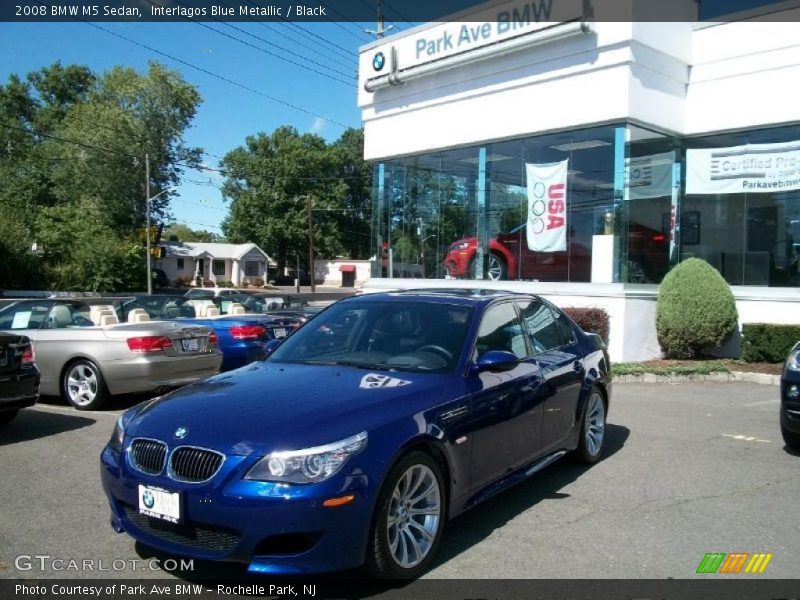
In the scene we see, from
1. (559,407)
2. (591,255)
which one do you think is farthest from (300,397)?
(591,255)

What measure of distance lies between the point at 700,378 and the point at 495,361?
8.93m

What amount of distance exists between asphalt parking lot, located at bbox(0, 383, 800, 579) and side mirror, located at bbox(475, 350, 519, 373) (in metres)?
1.09

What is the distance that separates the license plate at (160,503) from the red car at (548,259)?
40.2 ft

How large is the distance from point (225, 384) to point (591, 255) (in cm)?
1155

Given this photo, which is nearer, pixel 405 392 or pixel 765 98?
pixel 405 392

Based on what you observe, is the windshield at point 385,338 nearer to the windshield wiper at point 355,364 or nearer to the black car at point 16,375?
the windshield wiper at point 355,364

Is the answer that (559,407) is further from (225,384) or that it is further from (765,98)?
(765,98)

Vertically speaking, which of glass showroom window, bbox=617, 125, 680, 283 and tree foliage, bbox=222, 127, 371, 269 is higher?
tree foliage, bbox=222, 127, 371, 269

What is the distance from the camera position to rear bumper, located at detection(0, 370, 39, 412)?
22.9 feet

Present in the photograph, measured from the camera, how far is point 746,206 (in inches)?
600

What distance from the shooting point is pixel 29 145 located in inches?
2325

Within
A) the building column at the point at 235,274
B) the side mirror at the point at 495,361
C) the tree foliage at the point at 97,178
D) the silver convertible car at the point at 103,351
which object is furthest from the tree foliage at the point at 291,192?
the side mirror at the point at 495,361

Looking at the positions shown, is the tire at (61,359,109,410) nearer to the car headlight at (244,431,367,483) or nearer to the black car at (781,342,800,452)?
the car headlight at (244,431,367,483)

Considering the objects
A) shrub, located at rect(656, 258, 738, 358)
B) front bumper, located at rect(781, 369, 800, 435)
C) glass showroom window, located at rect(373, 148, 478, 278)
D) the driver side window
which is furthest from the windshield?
glass showroom window, located at rect(373, 148, 478, 278)
